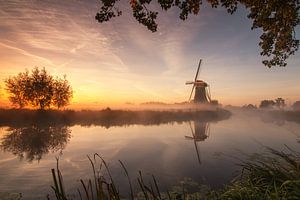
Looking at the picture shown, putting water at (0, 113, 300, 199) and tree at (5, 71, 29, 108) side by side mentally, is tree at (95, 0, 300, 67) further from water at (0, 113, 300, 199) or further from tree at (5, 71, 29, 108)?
tree at (5, 71, 29, 108)

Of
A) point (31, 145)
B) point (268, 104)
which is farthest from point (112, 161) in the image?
point (268, 104)

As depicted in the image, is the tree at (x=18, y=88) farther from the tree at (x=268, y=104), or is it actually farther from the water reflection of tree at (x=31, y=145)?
the tree at (x=268, y=104)

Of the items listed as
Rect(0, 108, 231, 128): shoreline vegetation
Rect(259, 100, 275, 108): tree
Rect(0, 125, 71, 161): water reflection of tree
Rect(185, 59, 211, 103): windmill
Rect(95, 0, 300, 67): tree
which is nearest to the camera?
Rect(95, 0, 300, 67): tree

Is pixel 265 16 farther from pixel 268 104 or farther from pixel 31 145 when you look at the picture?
pixel 268 104

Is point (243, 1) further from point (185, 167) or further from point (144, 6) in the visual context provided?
point (185, 167)

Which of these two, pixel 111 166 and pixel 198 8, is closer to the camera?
pixel 198 8

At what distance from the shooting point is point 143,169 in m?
12.6

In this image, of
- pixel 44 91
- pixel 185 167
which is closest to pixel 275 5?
pixel 185 167

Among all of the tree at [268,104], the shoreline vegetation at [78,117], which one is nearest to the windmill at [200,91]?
the shoreline vegetation at [78,117]

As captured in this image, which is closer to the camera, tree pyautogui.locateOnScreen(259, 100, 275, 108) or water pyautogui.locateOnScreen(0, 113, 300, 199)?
water pyautogui.locateOnScreen(0, 113, 300, 199)

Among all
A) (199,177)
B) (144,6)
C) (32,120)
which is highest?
(144,6)

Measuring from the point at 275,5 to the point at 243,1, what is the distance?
1.25 meters

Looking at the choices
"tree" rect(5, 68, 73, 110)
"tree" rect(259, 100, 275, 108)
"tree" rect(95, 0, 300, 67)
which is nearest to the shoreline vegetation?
"tree" rect(5, 68, 73, 110)

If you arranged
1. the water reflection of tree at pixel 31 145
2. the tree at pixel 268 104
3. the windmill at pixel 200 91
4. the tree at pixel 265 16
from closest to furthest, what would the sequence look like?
the tree at pixel 265 16, the water reflection of tree at pixel 31 145, the windmill at pixel 200 91, the tree at pixel 268 104
